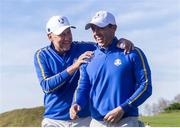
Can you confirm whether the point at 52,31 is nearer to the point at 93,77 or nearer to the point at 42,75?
the point at 42,75

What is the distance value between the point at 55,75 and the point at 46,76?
0.41 ft

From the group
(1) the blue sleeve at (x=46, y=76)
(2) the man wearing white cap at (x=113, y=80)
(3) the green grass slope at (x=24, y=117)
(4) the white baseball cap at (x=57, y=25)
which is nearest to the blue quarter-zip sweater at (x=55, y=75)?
(1) the blue sleeve at (x=46, y=76)

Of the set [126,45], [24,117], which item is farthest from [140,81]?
[24,117]

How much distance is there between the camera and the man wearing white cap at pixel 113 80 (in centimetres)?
532

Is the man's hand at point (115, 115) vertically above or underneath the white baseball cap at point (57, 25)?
underneath

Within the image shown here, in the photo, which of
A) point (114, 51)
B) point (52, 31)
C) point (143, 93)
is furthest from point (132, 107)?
point (52, 31)

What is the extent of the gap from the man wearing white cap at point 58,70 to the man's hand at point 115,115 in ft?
2.50

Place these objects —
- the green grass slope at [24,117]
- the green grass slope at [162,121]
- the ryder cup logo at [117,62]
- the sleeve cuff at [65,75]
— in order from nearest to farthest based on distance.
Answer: the ryder cup logo at [117,62], the sleeve cuff at [65,75], the green grass slope at [162,121], the green grass slope at [24,117]

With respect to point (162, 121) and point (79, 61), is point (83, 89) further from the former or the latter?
point (162, 121)

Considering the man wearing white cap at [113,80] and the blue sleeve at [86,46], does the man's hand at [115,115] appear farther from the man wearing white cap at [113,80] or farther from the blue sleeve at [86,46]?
the blue sleeve at [86,46]

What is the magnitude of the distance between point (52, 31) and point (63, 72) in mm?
494

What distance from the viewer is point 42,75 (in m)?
6.23

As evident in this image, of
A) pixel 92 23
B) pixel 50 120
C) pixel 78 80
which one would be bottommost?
pixel 50 120

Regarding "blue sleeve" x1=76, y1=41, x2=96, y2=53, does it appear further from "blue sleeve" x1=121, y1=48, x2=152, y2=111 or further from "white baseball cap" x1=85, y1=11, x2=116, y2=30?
"blue sleeve" x1=121, y1=48, x2=152, y2=111
